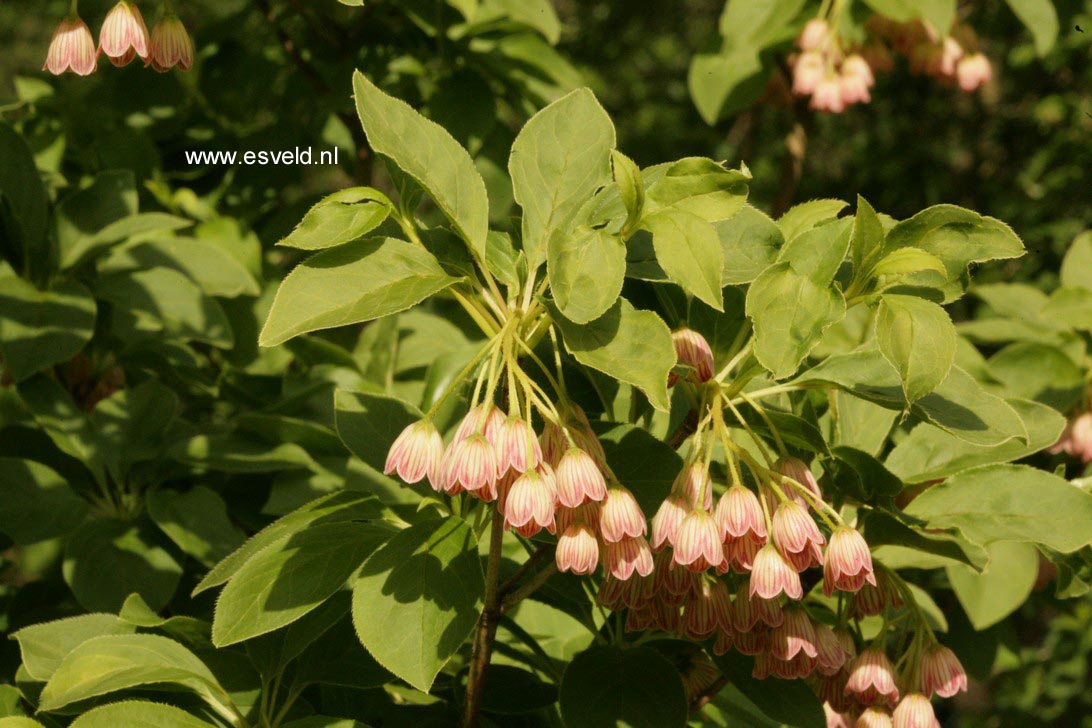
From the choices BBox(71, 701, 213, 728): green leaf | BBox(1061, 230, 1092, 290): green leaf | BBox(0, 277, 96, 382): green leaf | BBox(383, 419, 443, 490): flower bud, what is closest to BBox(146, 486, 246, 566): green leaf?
BBox(0, 277, 96, 382): green leaf

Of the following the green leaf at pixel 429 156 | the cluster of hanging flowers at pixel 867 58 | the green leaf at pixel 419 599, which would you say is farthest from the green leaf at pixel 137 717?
the cluster of hanging flowers at pixel 867 58

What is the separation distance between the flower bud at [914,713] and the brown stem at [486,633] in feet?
1.68

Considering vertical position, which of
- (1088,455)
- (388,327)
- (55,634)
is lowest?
(1088,455)

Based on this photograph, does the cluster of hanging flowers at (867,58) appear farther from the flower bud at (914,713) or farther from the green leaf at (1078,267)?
the flower bud at (914,713)

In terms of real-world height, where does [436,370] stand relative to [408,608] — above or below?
below

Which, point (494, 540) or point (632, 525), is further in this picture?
point (494, 540)

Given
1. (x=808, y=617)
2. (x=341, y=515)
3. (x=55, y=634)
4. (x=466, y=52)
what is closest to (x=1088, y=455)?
(x=808, y=617)

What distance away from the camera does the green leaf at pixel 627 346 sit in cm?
120

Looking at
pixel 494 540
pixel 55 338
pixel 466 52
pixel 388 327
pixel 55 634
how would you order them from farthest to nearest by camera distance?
1. pixel 466 52
2. pixel 388 327
3. pixel 55 338
4. pixel 55 634
5. pixel 494 540

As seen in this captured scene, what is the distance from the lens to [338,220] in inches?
49.5

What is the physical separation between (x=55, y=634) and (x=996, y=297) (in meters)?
2.23

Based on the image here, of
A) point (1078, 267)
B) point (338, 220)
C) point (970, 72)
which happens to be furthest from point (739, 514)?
point (970, 72)

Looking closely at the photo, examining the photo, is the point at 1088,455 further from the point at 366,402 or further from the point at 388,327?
the point at 366,402

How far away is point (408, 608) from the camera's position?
131 cm
